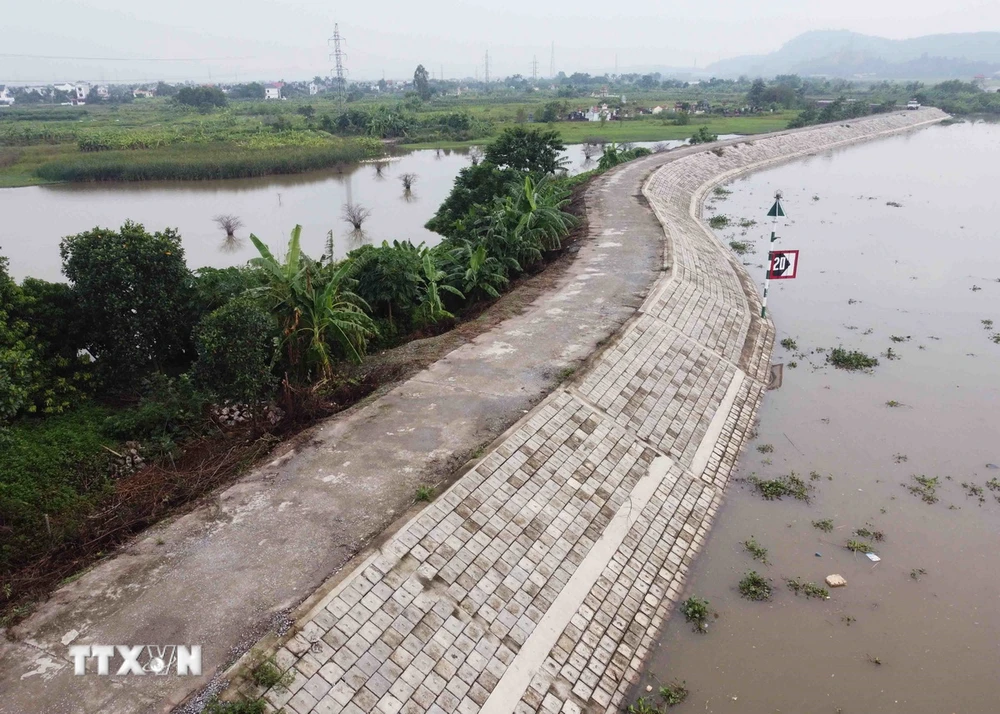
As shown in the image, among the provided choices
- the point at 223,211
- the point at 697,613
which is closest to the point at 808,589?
the point at 697,613

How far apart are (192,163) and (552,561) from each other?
30327 millimetres

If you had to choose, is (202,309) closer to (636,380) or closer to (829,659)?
(636,380)

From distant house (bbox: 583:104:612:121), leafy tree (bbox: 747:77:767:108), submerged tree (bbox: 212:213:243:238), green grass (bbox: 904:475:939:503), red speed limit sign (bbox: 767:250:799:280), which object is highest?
leafy tree (bbox: 747:77:767:108)

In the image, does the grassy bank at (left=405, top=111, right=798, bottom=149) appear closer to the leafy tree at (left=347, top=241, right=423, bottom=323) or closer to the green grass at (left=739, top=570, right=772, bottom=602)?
the leafy tree at (left=347, top=241, right=423, bottom=323)

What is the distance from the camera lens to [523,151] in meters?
22.8

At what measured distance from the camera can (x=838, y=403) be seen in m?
10.5

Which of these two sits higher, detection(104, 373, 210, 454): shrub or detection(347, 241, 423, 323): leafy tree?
detection(347, 241, 423, 323): leafy tree

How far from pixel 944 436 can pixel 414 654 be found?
8.52 m

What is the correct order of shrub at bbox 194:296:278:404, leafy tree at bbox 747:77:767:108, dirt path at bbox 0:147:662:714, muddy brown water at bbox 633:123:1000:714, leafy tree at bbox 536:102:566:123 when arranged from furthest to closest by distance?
leafy tree at bbox 747:77:767:108 < leafy tree at bbox 536:102:566:123 < shrub at bbox 194:296:278:404 < muddy brown water at bbox 633:123:1000:714 < dirt path at bbox 0:147:662:714

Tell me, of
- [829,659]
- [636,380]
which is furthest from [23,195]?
[829,659]

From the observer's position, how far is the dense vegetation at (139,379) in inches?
247

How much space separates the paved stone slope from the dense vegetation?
255 centimetres

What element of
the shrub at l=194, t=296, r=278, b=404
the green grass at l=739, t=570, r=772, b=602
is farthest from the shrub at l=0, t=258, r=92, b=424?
the green grass at l=739, t=570, r=772, b=602

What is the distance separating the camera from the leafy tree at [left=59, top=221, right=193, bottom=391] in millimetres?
8062
